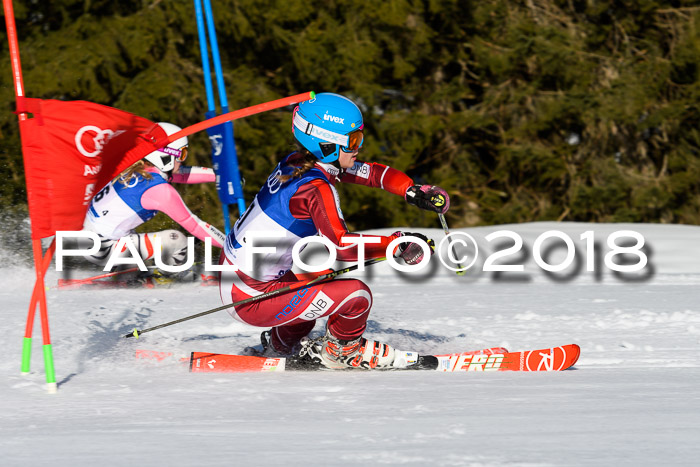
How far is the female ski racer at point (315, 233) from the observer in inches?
146

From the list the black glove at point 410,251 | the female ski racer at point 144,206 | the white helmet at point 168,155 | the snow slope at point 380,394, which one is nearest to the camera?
the snow slope at point 380,394

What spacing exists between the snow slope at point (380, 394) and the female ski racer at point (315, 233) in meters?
0.20

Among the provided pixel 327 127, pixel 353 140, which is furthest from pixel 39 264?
pixel 353 140

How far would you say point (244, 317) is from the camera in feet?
13.3

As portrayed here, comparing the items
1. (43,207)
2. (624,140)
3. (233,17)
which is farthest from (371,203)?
(43,207)

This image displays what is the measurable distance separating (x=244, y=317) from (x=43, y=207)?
1064 mm

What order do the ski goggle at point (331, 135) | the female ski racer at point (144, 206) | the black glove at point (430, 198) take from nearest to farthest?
the ski goggle at point (331, 135)
the black glove at point (430, 198)
the female ski racer at point (144, 206)

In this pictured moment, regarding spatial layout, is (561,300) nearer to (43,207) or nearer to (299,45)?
(43,207)

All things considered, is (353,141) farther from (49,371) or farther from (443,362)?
(49,371)

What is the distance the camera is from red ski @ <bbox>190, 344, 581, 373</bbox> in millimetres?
4090

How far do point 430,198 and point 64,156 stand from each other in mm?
1692

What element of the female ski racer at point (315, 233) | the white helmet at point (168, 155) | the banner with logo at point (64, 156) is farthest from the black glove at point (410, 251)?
the white helmet at point (168, 155)

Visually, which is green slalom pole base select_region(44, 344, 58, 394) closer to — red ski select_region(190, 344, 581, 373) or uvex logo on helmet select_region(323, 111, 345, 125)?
red ski select_region(190, 344, 581, 373)

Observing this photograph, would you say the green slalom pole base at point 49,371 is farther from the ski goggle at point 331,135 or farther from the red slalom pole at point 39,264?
the ski goggle at point 331,135
